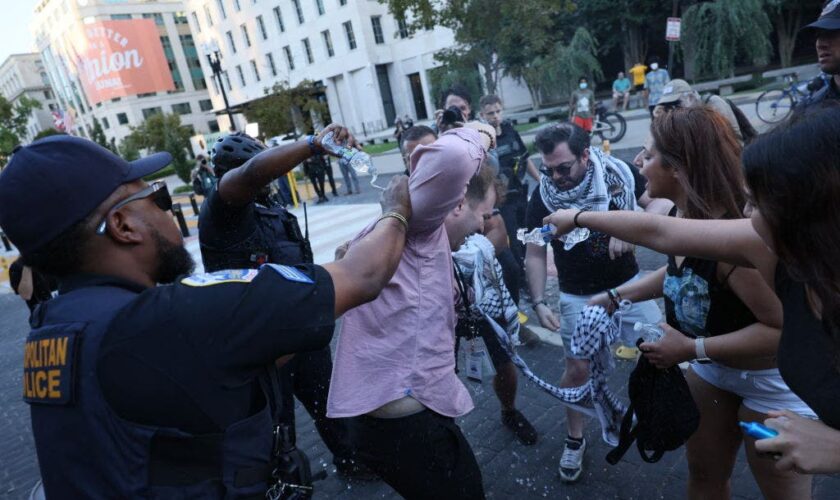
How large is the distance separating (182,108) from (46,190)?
73769 mm

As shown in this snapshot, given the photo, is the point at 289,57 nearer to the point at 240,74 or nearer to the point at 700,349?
the point at 240,74

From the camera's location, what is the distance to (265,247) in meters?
2.55

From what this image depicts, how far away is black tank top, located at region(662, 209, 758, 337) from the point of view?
1833 mm

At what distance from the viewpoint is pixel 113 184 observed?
4.19 ft

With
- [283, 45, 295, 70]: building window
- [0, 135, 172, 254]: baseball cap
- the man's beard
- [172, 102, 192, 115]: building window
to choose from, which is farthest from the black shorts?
[172, 102, 192, 115]: building window

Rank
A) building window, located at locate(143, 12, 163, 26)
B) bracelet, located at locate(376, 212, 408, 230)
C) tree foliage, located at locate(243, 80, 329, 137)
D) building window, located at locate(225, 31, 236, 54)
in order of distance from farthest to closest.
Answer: building window, located at locate(143, 12, 163, 26) → building window, located at locate(225, 31, 236, 54) → tree foliage, located at locate(243, 80, 329, 137) → bracelet, located at locate(376, 212, 408, 230)

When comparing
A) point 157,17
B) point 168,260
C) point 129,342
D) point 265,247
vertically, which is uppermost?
point 157,17

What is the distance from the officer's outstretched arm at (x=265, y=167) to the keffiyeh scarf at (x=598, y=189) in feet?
4.79

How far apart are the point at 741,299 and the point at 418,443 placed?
124 centimetres

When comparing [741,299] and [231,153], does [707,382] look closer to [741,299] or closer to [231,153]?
[741,299]

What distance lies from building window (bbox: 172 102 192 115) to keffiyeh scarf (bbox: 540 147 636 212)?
71803 mm

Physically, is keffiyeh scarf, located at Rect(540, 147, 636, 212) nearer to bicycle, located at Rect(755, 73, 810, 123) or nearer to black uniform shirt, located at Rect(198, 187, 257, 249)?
black uniform shirt, located at Rect(198, 187, 257, 249)

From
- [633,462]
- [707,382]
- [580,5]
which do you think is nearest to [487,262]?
[707,382]

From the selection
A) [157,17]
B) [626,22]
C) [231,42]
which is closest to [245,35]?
[231,42]
